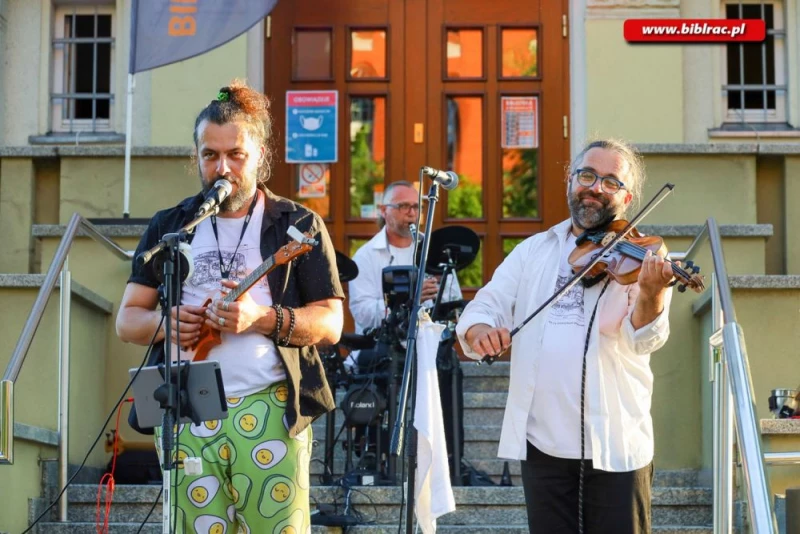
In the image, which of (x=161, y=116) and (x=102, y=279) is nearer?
(x=102, y=279)

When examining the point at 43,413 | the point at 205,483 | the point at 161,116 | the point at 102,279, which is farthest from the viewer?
the point at 161,116

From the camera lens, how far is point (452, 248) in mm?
6887

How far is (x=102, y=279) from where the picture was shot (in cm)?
739

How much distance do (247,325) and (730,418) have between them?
7.02ft

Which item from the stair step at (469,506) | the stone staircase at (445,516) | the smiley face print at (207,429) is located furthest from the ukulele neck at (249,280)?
the stair step at (469,506)

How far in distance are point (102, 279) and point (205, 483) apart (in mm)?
3700

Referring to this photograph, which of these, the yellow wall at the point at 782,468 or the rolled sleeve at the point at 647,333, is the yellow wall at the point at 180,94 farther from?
the rolled sleeve at the point at 647,333

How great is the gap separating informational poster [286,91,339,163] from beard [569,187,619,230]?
17.4 feet

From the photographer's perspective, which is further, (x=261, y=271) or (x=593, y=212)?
(x=593, y=212)

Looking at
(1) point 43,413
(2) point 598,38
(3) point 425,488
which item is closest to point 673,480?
(3) point 425,488

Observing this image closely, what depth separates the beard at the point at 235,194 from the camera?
4113 millimetres

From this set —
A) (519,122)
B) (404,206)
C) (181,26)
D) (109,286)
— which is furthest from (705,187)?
(109,286)

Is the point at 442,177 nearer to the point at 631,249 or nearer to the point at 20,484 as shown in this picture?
the point at 631,249

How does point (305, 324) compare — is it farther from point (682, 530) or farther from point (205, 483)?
point (682, 530)
